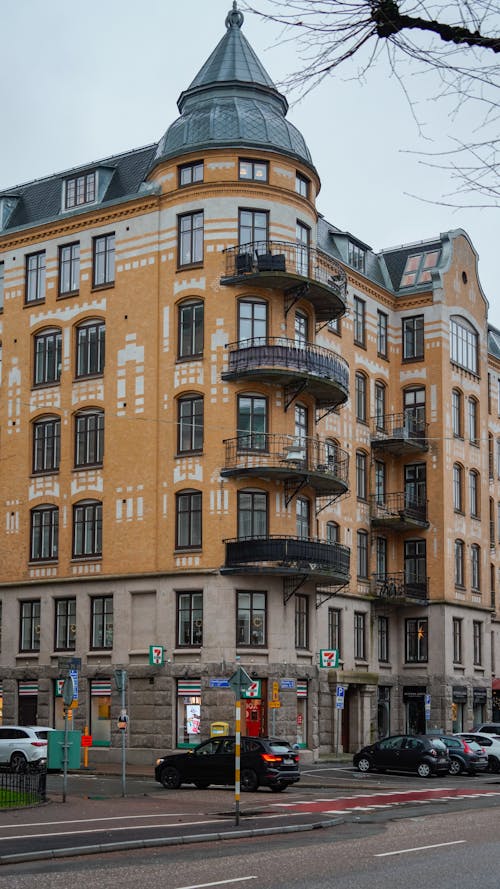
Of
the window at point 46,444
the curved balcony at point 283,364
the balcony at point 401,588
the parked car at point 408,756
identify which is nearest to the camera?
the parked car at point 408,756

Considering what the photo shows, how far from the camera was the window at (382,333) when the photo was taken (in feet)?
196

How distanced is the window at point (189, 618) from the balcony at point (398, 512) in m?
12.9

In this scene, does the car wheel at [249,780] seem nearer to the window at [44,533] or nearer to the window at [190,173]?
the window at [44,533]

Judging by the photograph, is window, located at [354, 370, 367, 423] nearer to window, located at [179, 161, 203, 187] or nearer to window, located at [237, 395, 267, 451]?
window, located at [237, 395, 267, 451]

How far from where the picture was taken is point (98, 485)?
1953 inches

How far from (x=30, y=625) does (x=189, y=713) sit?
8.90 m

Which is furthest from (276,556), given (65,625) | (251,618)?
(65,625)

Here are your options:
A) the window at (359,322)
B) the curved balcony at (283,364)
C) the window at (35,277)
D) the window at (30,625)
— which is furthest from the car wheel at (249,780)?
the window at (359,322)

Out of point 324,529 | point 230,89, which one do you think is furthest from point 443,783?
point 230,89

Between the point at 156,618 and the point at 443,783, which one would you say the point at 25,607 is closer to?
the point at 156,618

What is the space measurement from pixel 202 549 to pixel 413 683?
16177 millimetres

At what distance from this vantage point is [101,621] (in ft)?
160

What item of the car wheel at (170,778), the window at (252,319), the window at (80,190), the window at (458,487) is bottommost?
the car wheel at (170,778)

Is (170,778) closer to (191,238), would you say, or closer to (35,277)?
(191,238)
